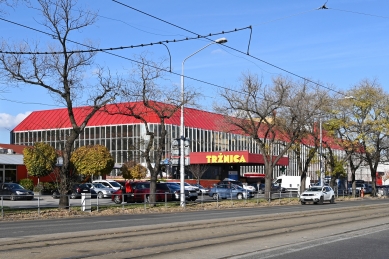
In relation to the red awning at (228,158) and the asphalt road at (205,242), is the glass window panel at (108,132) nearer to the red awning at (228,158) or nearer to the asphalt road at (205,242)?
the red awning at (228,158)

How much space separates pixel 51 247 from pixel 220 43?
18.5 meters

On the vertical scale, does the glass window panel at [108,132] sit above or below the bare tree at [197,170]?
above

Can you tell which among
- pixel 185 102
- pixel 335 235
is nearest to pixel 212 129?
pixel 185 102

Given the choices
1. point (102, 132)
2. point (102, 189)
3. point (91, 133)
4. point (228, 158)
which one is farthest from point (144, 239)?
point (91, 133)

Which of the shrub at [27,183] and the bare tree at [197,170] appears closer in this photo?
the shrub at [27,183]

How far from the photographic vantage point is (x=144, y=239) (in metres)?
16.2

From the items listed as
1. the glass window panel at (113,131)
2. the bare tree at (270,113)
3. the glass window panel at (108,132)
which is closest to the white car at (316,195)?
the bare tree at (270,113)

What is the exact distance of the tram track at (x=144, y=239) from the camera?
525 inches

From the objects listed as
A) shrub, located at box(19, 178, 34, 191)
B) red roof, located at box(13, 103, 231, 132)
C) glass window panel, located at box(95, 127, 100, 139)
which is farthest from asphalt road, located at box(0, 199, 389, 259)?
glass window panel, located at box(95, 127, 100, 139)

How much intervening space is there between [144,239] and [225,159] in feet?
186

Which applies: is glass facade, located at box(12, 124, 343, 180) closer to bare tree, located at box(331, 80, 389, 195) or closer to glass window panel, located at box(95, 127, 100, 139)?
glass window panel, located at box(95, 127, 100, 139)

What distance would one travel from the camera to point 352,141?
5700 cm

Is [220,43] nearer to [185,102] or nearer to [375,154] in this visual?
[185,102]

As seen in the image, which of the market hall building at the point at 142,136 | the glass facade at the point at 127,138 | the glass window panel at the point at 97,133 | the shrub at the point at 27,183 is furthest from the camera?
the glass window panel at the point at 97,133
